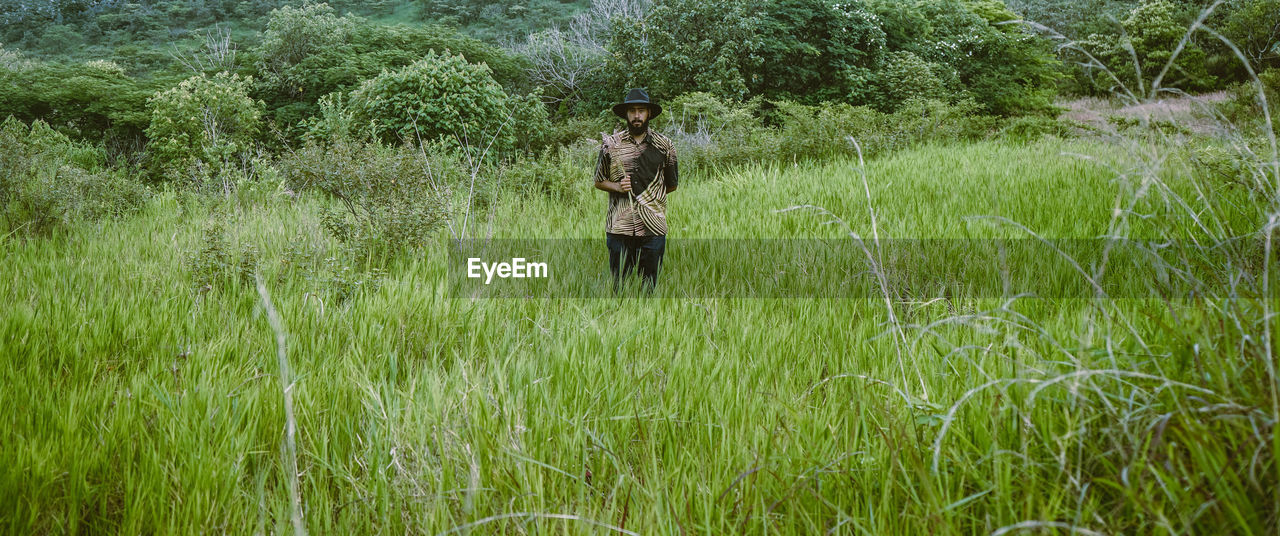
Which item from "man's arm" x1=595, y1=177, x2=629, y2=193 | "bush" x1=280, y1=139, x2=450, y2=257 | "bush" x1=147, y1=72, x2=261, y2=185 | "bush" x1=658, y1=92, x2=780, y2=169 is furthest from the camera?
"bush" x1=147, y1=72, x2=261, y2=185

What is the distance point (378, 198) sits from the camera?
18.4 ft

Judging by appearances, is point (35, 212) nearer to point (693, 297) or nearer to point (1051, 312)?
point (693, 297)

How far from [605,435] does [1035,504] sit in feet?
3.78

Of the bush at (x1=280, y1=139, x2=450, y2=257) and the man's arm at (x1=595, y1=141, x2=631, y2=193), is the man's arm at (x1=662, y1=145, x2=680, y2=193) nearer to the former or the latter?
the man's arm at (x1=595, y1=141, x2=631, y2=193)

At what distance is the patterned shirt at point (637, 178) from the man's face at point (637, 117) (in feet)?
0.28

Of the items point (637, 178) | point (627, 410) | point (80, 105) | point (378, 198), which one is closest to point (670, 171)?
point (637, 178)

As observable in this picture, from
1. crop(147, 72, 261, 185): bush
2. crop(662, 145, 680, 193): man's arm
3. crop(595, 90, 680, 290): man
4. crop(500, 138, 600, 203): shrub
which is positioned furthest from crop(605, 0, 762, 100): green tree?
crop(595, 90, 680, 290): man

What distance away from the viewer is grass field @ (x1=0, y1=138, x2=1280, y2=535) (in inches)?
52.6

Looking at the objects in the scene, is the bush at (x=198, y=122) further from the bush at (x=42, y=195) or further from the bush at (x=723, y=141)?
the bush at (x=723, y=141)

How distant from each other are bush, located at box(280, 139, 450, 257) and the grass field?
0.78 meters

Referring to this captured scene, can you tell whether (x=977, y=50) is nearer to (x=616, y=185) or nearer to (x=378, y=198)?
(x=616, y=185)

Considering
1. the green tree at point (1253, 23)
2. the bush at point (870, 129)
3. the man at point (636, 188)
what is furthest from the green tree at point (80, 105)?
the green tree at point (1253, 23)

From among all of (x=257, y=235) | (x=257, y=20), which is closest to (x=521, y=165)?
(x=257, y=235)

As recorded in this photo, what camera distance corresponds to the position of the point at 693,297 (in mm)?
3918
